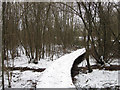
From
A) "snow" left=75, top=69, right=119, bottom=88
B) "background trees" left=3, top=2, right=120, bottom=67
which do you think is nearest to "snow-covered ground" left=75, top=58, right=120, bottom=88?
"snow" left=75, top=69, right=119, bottom=88

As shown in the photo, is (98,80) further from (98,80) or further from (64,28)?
(64,28)

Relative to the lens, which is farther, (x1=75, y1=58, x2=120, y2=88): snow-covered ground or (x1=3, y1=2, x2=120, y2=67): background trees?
(x1=3, y1=2, x2=120, y2=67): background trees

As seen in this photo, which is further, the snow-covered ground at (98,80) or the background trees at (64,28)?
the background trees at (64,28)

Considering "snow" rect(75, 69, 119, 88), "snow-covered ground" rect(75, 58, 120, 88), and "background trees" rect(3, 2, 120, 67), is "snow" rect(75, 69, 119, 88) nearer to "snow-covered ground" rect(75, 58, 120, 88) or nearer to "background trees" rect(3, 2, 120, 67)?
"snow-covered ground" rect(75, 58, 120, 88)

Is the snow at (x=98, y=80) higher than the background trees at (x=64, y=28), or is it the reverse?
the background trees at (x=64, y=28)

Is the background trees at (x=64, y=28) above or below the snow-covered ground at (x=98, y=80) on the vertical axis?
above

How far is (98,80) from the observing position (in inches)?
237

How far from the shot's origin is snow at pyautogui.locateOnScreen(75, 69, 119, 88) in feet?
18.1

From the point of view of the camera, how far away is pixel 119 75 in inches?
247

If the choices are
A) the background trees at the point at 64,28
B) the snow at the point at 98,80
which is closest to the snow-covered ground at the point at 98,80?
the snow at the point at 98,80

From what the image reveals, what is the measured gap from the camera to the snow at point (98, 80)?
551 centimetres

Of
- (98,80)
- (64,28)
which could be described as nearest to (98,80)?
(98,80)

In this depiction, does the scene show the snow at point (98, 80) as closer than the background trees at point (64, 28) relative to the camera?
Yes

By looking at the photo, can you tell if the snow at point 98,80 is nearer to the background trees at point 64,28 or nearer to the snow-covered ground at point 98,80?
the snow-covered ground at point 98,80
